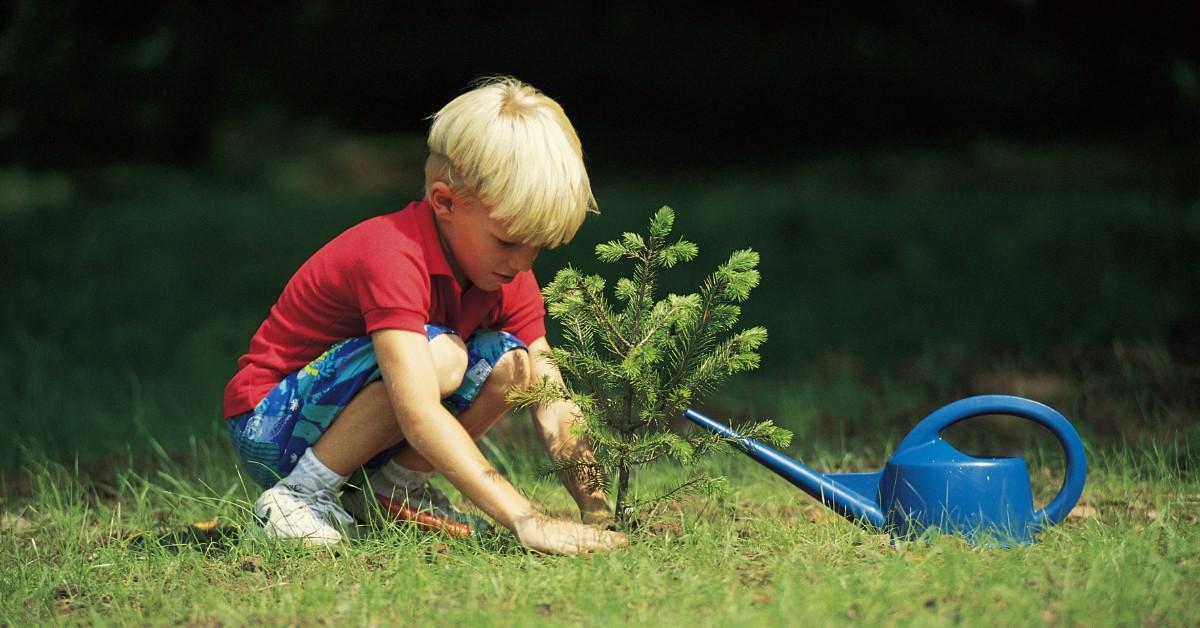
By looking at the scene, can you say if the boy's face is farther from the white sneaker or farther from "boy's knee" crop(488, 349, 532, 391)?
the white sneaker

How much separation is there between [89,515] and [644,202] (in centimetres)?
546

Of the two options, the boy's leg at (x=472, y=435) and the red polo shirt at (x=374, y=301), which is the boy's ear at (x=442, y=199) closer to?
the red polo shirt at (x=374, y=301)

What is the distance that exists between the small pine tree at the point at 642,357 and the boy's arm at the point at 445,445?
0.15 metres

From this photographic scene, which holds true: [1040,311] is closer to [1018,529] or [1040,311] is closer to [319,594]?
[1018,529]

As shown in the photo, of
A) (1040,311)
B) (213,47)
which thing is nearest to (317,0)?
(213,47)

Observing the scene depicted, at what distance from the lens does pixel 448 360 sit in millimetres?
2590

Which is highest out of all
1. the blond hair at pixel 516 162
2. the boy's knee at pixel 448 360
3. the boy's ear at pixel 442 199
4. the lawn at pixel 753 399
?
the blond hair at pixel 516 162

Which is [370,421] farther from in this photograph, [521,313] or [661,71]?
[661,71]

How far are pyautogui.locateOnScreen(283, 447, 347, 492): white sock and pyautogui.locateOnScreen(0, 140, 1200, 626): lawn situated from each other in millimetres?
143

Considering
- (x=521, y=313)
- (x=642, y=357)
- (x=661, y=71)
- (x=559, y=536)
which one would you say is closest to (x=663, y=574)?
(x=559, y=536)

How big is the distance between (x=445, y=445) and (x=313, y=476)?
394 millimetres

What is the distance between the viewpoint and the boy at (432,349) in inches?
96.4

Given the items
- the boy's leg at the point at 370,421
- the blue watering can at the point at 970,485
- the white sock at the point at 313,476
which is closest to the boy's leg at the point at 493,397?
the boy's leg at the point at 370,421

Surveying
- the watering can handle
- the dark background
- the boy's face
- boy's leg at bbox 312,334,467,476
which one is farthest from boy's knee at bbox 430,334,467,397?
the dark background
